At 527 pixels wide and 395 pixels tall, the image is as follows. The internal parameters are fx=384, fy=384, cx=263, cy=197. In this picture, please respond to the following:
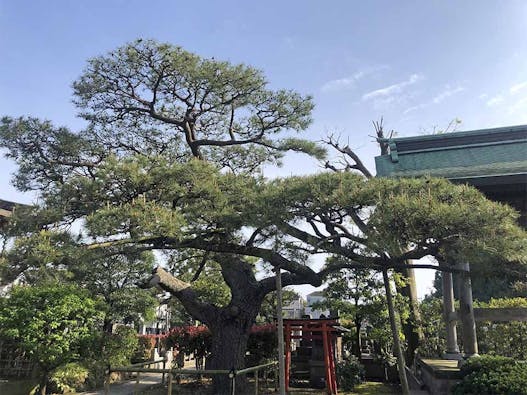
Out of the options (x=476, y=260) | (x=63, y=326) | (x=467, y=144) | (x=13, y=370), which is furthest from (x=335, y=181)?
(x=13, y=370)

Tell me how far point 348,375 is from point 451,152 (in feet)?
22.5

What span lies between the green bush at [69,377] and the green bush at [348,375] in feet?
22.7

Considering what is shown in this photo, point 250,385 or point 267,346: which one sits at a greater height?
point 267,346

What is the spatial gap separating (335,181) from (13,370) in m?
10.1

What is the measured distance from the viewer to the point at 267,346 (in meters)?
12.2

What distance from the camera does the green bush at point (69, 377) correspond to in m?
9.54

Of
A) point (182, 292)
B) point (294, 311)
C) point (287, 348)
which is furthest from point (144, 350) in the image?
point (294, 311)

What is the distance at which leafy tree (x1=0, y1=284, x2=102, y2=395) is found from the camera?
8.47 m

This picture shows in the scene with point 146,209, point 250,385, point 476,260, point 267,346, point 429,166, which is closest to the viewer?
point 476,260

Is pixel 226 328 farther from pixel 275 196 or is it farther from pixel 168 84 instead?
pixel 168 84

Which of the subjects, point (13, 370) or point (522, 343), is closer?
point (13, 370)

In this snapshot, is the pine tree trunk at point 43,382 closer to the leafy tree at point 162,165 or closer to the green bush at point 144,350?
the leafy tree at point 162,165

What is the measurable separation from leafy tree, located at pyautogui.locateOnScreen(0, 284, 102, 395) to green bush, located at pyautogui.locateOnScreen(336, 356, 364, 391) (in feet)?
22.3

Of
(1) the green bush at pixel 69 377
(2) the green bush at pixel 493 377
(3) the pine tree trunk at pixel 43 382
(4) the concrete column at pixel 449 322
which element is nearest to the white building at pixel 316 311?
(4) the concrete column at pixel 449 322
